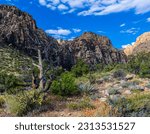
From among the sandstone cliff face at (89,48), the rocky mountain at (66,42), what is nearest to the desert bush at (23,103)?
the rocky mountain at (66,42)

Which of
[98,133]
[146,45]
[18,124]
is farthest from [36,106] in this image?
[146,45]

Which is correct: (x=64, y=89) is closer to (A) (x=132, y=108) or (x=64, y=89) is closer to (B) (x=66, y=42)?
(A) (x=132, y=108)

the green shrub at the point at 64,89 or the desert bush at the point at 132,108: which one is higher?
the green shrub at the point at 64,89

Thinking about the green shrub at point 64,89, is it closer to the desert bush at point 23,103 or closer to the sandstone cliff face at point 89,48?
the desert bush at point 23,103

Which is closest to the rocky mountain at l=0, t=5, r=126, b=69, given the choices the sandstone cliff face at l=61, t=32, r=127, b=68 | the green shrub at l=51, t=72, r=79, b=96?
the sandstone cliff face at l=61, t=32, r=127, b=68

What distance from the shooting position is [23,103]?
1251cm

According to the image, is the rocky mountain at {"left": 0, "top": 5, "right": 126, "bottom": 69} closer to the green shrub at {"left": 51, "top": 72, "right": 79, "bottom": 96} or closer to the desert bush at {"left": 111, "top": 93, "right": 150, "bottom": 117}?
the green shrub at {"left": 51, "top": 72, "right": 79, "bottom": 96}

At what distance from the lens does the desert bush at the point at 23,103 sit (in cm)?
1230

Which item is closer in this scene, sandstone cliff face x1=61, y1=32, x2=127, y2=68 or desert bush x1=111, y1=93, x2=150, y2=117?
desert bush x1=111, y1=93, x2=150, y2=117

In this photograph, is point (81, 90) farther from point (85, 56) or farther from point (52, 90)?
point (85, 56)

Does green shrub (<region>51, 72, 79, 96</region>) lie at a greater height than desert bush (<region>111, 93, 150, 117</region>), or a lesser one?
greater

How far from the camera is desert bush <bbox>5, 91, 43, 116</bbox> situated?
12297mm

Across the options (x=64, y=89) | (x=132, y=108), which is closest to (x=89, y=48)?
(x=64, y=89)

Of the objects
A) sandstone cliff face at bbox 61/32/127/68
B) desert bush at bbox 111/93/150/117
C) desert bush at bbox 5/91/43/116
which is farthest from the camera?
sandstone cliff face at bbox 61/32/127/68
